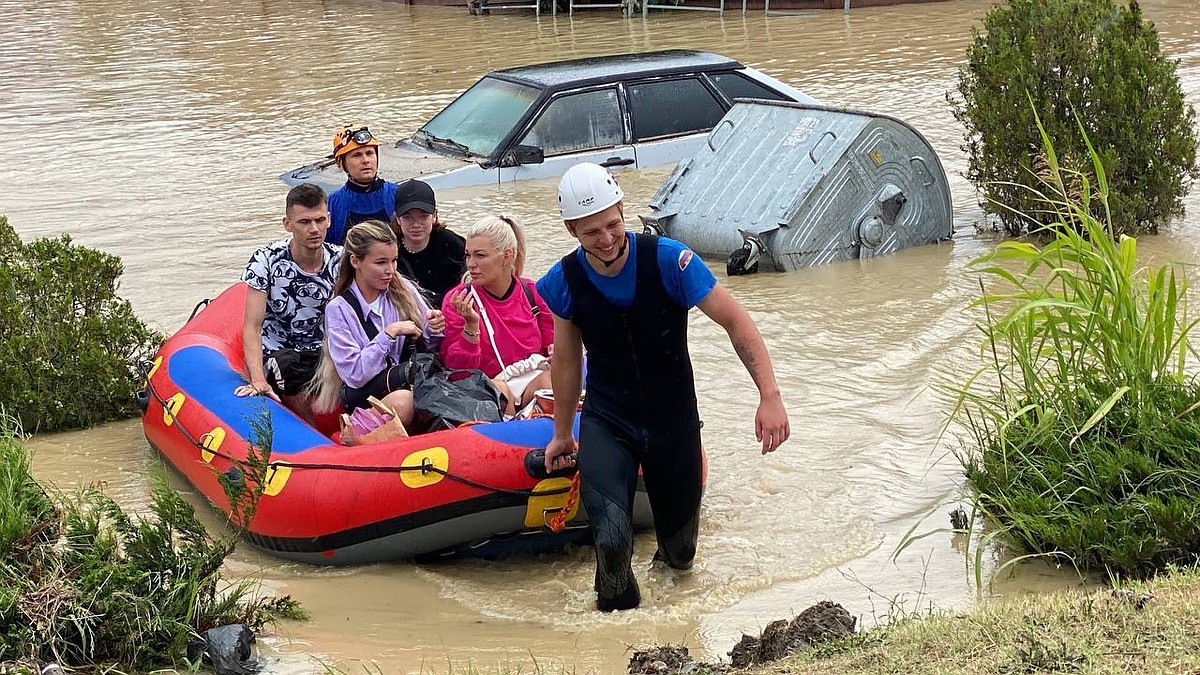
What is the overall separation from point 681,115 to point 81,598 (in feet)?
28.0

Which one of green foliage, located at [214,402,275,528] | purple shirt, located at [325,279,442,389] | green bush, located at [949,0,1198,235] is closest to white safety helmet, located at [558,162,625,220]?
green foliage, located at [214,402,275,528]

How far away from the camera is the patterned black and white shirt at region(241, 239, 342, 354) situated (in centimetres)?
695

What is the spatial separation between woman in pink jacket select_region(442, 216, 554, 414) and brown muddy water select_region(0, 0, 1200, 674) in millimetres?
861

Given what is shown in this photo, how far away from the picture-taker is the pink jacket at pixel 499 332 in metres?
6.47

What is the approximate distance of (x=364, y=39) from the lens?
25.9 m

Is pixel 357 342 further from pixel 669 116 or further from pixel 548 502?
pixel 669 116

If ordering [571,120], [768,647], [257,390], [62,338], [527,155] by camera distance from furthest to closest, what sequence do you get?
[571,120], [527,155], [62,338], [257,390], [768,647]

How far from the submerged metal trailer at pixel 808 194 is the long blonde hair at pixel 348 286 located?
13.1 feet

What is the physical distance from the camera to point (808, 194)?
32.8 ft

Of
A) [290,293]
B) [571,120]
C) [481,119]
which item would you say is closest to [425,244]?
[290,293]

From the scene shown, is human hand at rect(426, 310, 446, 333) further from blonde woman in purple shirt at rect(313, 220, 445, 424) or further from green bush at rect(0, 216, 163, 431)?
green bush at rect(0, 216, 163, 431)

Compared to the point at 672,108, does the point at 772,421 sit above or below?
below

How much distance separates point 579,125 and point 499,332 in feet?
18.7

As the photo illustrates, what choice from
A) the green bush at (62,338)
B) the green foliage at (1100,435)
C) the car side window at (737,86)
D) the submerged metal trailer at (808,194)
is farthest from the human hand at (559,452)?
the car side window at (737,86)
